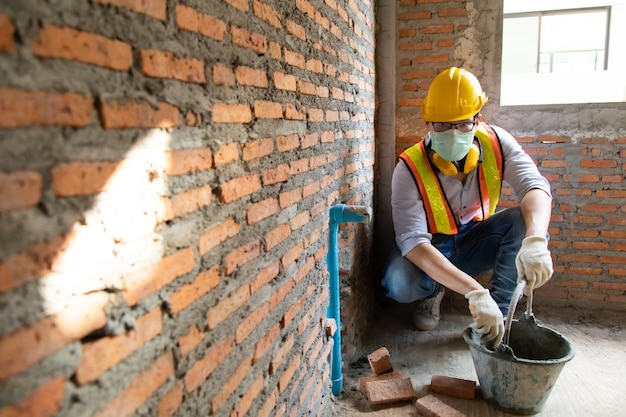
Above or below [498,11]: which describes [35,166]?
below

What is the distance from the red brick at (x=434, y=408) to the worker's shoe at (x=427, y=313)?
0.91 meters

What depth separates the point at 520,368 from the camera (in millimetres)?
2098

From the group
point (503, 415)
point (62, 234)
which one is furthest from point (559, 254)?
point (62, 234)

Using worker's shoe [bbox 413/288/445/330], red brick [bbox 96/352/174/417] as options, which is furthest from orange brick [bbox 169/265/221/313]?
worker's shoe [bbox 413/288/445/330]

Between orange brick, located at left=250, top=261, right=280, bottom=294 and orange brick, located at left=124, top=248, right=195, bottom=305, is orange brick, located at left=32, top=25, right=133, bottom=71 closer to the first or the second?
orange brick, located at left=124, top=248, right=195, bottom=305

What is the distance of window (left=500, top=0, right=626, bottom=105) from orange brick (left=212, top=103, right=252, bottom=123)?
3082 millimetres

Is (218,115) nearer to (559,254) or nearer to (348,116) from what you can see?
(348,116)

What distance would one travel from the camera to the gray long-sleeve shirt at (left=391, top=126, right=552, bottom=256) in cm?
275

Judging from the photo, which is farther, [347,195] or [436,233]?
[436,233]

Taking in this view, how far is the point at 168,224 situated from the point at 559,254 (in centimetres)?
346

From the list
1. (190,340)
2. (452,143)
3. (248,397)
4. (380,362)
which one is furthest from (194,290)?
(452,143)

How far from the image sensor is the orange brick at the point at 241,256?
4.17ft

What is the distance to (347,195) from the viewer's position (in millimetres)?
2658

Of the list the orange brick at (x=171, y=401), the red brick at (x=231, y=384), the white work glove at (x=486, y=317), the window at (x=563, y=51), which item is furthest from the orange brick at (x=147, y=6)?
the window at (x=563, y=51)
